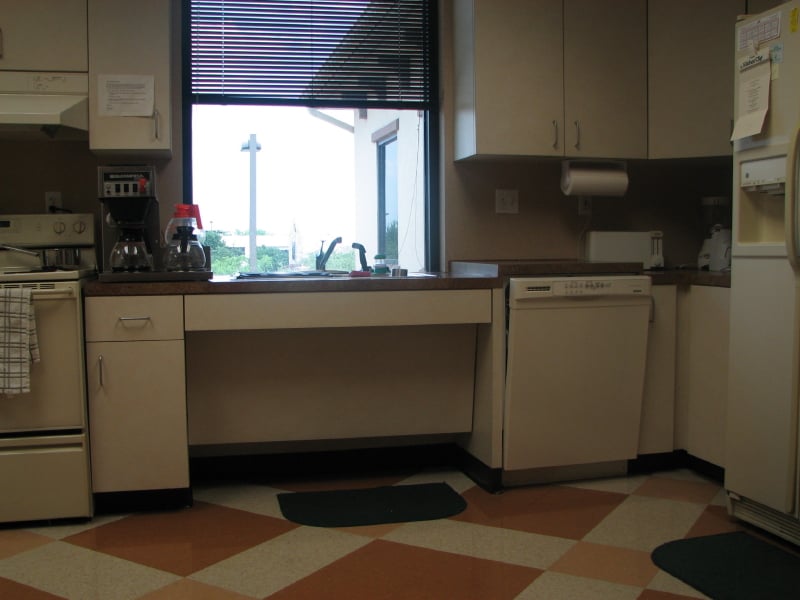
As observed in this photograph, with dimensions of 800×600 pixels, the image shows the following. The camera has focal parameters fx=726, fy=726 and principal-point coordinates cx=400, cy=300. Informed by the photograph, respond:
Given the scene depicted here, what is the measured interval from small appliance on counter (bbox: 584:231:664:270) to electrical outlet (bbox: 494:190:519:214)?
39 centimetres

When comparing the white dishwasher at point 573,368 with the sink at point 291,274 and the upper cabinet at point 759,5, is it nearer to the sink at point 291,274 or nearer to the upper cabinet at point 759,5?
the sink at point 291,274

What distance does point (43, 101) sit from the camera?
106 inches

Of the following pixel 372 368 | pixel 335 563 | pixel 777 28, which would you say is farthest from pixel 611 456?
pixel 777 28

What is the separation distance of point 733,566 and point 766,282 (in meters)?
0.90

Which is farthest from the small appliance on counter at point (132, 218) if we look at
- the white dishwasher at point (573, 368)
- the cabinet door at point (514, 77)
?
the cabinet door at point (514, 77)

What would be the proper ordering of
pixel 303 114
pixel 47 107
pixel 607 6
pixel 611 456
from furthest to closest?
pixel 303 114 → pixel 607 6 → pixel 611 456 → pixel 47 107

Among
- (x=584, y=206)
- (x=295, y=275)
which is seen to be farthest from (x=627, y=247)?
(x=295, y=275)

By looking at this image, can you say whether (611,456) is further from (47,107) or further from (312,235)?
(47,107)

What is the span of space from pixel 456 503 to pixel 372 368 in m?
0.65

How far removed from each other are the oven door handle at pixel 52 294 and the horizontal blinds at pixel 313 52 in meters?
1.22

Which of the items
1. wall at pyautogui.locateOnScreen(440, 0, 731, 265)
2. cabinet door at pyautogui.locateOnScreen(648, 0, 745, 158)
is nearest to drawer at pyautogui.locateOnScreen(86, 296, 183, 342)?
wall at pyautogui.locateOnScreen(440, 0, 731, 265)

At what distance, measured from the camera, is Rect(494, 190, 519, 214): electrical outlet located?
11.6 feet

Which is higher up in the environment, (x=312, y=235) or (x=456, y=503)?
(x=312, y=235)

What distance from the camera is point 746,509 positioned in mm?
2484
